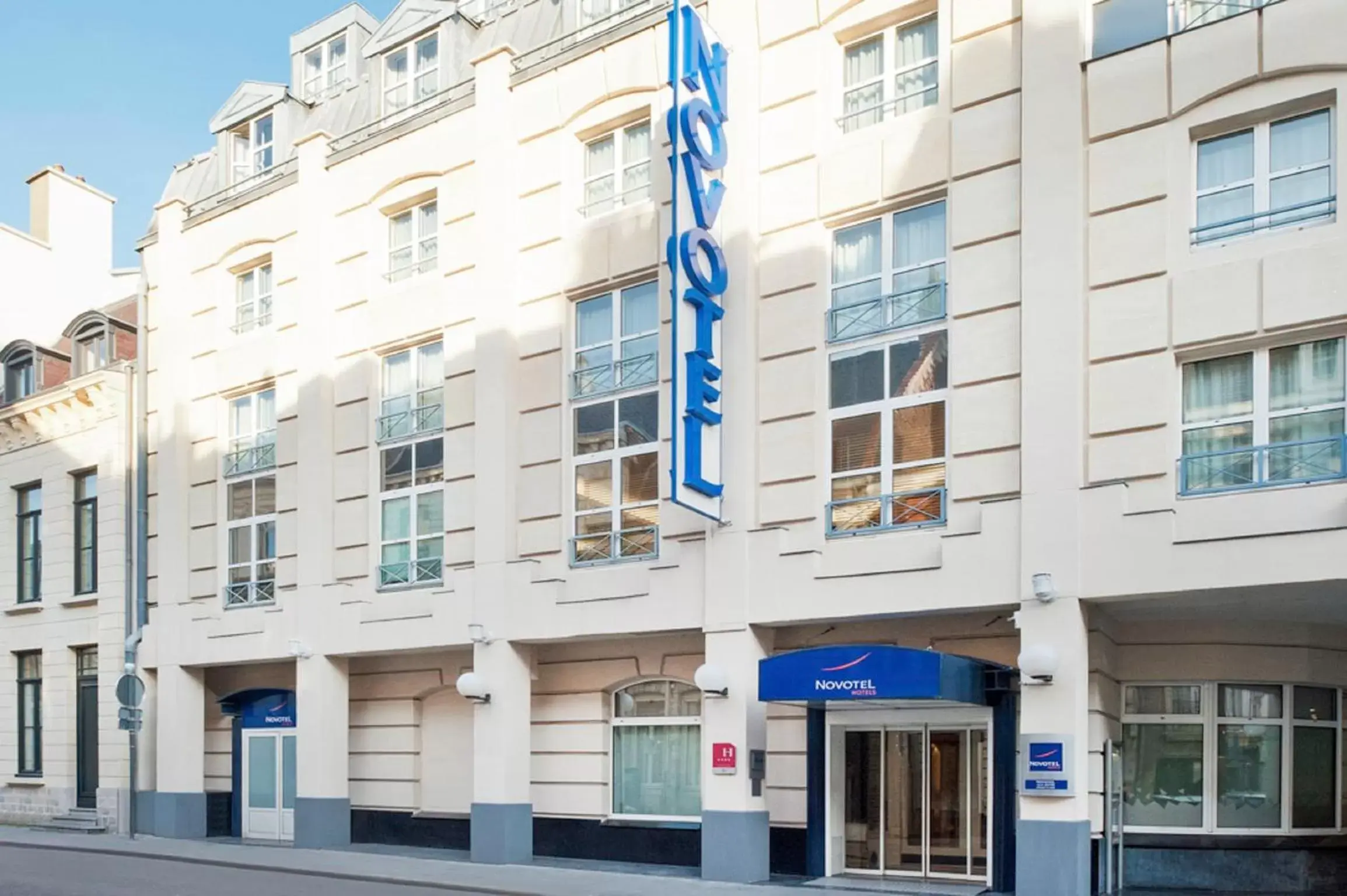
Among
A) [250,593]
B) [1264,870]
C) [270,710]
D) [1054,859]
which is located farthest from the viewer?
[270,710]

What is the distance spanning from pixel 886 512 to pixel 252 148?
1555cm

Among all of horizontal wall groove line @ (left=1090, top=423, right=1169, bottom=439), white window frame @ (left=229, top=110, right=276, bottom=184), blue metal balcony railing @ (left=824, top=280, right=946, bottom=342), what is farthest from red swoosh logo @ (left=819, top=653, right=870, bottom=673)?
white window frame @ (left=229, top=110, right=276, bottom=184)

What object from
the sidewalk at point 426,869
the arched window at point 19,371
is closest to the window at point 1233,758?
the sidewalk at point 426,869

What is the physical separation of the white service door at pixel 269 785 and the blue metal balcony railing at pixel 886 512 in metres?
12.0

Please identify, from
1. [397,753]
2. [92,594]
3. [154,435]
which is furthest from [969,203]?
[92,594]

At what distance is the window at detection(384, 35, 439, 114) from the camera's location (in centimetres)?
2264

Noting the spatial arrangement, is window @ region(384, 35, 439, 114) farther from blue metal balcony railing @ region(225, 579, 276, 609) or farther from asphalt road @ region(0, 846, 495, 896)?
asphalt road @ region(0, 846, 495, 896)

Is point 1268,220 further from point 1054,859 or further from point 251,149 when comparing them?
point 251,149

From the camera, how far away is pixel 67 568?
2805 cm

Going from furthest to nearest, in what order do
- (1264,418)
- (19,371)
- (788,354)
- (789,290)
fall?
(19,371), (789,290), (788,354), (1264,418)

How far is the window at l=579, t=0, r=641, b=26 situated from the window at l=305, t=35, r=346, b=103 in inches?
250

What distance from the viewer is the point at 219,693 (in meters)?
25.6

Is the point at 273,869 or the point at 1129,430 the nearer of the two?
the point at 1129,430

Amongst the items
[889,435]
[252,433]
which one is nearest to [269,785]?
[252,433]
